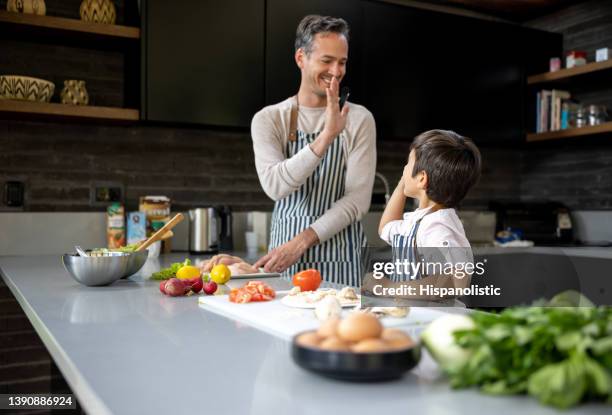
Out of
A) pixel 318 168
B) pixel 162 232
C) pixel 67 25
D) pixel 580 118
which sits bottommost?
pixel 162 232

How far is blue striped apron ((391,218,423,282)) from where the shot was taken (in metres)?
1.12

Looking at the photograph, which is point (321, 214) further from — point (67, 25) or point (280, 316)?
point (67, 25)

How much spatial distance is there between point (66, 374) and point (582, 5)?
399 centimetres

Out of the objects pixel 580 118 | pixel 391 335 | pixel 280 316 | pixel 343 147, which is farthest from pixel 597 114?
pixel 391 335

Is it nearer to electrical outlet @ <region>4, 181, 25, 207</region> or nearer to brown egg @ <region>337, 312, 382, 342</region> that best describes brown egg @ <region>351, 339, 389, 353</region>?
brown egg @ <region>337, 312, 382, 342</region>

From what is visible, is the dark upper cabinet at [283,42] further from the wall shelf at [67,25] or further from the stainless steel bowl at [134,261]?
the stainless steel bowl at [134,261]

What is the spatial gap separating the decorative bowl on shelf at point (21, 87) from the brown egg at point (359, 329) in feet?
7.92

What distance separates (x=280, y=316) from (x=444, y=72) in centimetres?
275

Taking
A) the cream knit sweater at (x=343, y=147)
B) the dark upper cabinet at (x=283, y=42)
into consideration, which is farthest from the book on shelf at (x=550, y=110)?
the cream knit sweater at (x=343, y=147)

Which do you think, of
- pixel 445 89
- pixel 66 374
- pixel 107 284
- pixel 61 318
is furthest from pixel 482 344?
pixel 445 89

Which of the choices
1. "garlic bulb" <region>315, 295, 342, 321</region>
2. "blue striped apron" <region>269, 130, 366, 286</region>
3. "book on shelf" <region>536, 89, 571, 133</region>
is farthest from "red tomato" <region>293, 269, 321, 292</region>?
"book on shelf" <region>536, 89, 571, 133</region>

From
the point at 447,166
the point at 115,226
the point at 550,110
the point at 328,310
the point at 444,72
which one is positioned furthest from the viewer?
the point at 550,110

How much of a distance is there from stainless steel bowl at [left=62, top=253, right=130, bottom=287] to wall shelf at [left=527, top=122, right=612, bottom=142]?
9.17 feet

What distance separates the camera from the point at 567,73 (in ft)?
12.1
